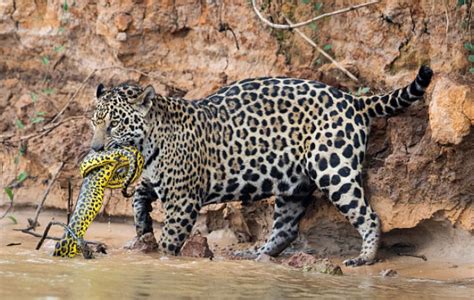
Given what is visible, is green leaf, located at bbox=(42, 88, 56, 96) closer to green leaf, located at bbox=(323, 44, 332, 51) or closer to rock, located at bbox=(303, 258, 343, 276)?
green leaf, located at bbox=(323, 44, 332, 51)

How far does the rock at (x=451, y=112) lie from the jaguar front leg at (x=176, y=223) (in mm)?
2286

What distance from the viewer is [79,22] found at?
13.4m

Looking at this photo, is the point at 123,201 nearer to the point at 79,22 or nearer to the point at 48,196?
the point at 48,196

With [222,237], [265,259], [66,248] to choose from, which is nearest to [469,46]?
[265,259]

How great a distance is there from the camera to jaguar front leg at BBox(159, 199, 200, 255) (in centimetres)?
1065

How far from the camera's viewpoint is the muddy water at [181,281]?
8.15 metres

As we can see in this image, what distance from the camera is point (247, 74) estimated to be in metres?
12.3

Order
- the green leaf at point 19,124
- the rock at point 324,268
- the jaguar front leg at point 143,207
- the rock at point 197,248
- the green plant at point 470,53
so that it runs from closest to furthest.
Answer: the rock at point 324,268 < the green plant at point 470,53 < the rock at point 197,248 < the jaguar front leg at point 143,207 < the green leaf at point 19,124

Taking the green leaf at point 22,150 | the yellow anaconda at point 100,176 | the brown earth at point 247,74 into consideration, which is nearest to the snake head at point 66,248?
the yellow anaconda at point 100,176

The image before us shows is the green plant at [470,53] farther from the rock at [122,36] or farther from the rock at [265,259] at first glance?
the rock at [122,36]

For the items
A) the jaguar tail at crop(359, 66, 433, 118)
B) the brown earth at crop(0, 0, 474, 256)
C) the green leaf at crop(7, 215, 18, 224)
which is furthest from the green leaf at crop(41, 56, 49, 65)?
the jaguar tail at crop(359, 66, 433, 118)

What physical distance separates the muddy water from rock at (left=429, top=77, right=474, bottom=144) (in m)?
1.14

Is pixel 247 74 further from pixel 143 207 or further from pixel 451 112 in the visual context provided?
pixel 451 112

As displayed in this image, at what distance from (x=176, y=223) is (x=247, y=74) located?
229cm
